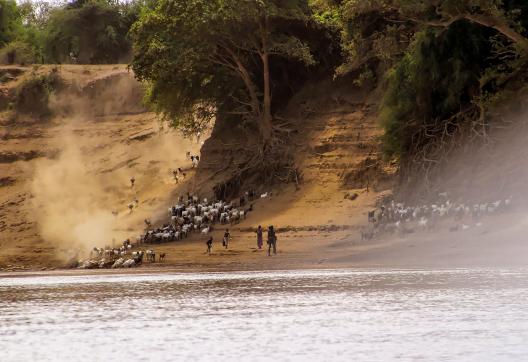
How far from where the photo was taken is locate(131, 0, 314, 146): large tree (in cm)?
4381

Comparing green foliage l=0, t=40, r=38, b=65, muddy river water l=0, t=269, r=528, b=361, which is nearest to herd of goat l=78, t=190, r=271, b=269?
muddy river water l=0, t=269, r=528, b=361

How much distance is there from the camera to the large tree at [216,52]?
43.8 meters

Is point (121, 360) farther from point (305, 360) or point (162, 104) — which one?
point (162, 104)

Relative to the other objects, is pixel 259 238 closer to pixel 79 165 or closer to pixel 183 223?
pixel 183 223

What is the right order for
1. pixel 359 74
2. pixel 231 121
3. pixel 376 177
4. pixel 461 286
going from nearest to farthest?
pixel 461 286 < pixel 376 177 < pixel 359 74 < pixel 231 121

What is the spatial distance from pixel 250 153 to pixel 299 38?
4774 millimetres

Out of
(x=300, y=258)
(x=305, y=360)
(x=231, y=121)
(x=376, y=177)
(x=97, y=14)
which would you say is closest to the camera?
(x=305, y=360)

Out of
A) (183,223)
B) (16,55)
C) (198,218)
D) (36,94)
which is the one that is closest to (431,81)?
(198,218)

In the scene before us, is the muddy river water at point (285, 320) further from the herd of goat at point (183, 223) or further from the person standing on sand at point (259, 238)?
the herd of goat at point (183, 223)

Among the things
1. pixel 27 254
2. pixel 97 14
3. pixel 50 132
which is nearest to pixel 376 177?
pixel 27 254

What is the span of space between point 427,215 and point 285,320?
17040mm

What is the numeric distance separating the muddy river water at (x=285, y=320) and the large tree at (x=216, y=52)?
20.1 metres

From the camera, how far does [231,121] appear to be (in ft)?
163

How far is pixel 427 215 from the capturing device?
33.3 metres
